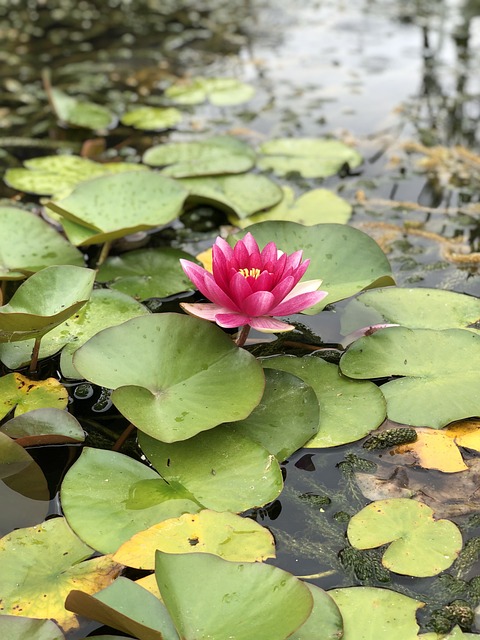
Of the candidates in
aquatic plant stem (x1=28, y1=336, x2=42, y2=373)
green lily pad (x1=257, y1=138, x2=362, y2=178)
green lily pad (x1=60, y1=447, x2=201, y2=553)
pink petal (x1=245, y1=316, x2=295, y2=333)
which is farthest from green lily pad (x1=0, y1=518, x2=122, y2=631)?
green lily pad (x1=257, y1=138, x2=362, y2=178)

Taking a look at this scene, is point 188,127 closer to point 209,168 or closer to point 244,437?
point 209,168

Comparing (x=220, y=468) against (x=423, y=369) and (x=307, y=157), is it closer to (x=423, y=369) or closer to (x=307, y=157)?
(x=423, y=369)

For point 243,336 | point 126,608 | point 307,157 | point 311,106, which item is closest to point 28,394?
point 243,336

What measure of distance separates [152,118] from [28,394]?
65.7 inches

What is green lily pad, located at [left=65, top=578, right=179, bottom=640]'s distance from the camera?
921mm

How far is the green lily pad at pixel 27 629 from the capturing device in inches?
37.3

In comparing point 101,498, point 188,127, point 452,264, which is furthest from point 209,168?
point 101,498

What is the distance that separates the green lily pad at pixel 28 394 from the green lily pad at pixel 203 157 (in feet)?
3.31

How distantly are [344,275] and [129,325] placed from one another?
1.69 ft

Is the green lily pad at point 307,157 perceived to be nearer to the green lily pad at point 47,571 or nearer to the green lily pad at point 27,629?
the green lily pad at point 47,571

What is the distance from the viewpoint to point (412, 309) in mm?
1587

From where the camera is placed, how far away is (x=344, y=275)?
158 centimetres

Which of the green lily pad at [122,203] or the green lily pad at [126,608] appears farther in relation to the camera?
the green lily pad at [122,203]

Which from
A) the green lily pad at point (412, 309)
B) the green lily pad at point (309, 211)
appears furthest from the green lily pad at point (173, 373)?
the green lily pad at point (309, 211)
